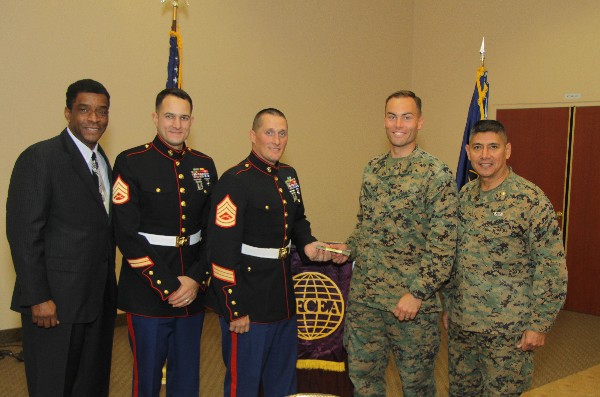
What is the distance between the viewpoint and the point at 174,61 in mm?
4031

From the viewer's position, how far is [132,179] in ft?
8.05

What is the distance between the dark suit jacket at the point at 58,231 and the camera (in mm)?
2256

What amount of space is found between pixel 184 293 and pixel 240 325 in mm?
296

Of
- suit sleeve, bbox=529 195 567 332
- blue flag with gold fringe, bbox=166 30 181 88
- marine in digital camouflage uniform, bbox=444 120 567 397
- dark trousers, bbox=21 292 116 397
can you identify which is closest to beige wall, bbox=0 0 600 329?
blue flag with gold fringe, bbox=166 30 181 88

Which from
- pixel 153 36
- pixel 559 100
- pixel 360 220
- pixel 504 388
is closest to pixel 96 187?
pixel 360 220

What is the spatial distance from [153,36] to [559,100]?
4.34m

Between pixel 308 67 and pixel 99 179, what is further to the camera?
pixel 308 67

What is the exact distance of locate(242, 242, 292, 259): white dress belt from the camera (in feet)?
8.24

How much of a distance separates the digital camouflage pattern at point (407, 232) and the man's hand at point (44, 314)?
132 centimetres

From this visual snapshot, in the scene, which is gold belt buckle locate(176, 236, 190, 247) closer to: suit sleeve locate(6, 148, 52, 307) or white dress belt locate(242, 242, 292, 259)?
white dress belt locate(242, 242, 292, 259)

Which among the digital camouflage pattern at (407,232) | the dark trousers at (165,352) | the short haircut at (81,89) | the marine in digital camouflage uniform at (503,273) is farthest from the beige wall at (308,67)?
the marine in digital camouflage uniform at (503,273)

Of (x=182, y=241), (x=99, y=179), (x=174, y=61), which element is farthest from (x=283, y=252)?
(x=174, y=61)

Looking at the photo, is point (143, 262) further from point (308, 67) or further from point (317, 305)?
point (308, 67)

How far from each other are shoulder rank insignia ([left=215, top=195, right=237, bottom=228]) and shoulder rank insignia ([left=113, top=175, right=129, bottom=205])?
0.40 meters
